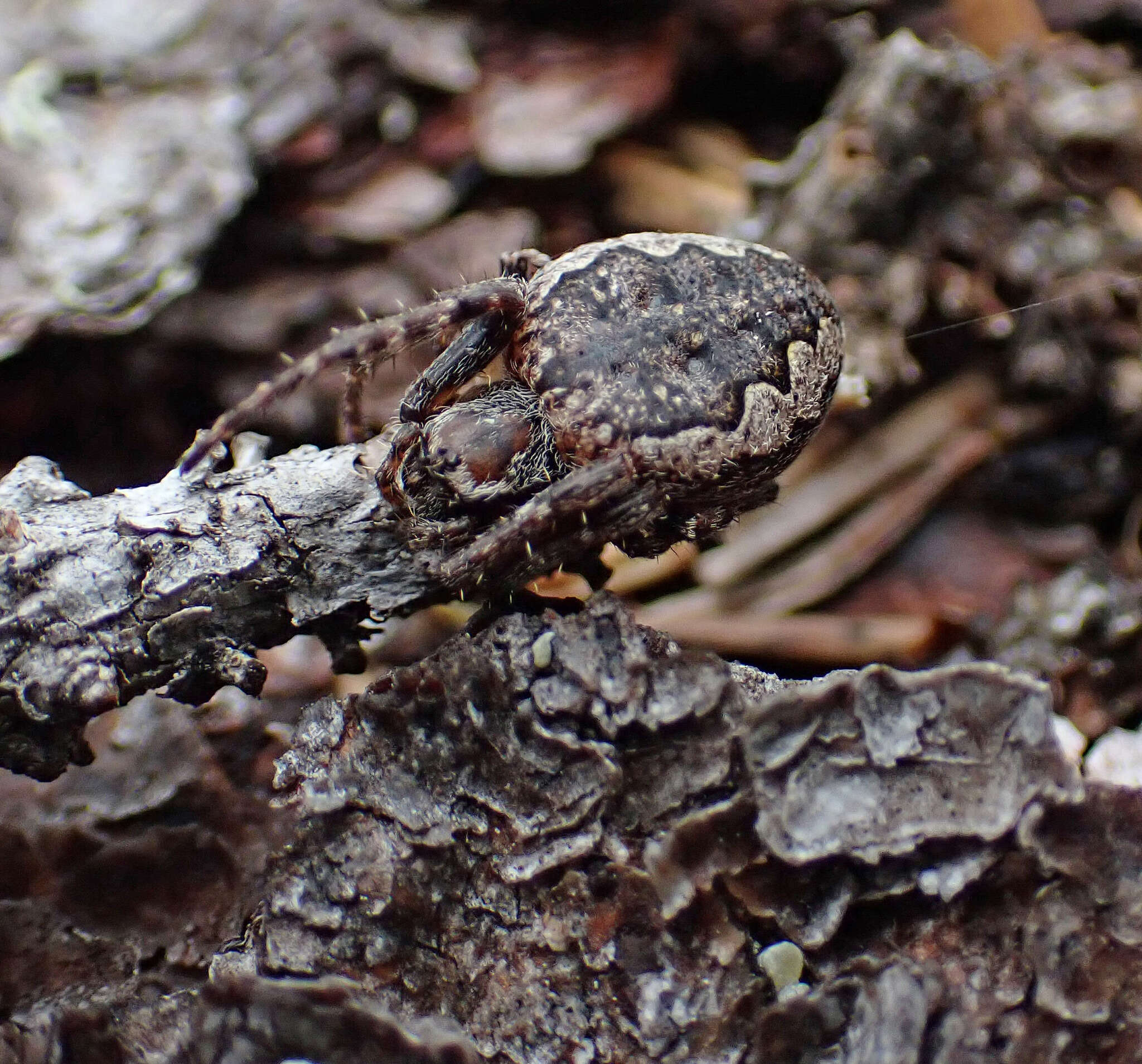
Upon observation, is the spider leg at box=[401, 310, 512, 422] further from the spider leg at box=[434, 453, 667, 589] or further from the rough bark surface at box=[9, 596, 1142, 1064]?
the rough bark surface at box=[9, 596, 1142, 1064]

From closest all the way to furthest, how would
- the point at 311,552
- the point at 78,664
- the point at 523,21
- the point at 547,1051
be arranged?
the point at 547,1051
the point at 78,664
the point at 311,552
the point at 523,21

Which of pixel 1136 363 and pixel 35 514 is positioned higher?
pixel 35 514

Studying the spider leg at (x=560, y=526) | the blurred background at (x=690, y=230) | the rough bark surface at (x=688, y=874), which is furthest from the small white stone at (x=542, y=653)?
the blurred background at (x=690, y=230)

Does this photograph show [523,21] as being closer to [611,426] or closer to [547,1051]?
[611,426]

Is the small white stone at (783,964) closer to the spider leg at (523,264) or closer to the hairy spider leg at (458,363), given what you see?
the hairy spider leg at (458,363)

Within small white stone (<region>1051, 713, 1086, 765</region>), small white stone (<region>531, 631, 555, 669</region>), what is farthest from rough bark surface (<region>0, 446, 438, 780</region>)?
small white stone (<region>1051, 713, 1086, 765</region>)

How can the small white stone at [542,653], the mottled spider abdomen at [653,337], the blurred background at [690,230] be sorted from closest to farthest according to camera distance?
the small white stone at [542,653], the mottled spider abdomen at [653,337], the blurred background at [690,230]

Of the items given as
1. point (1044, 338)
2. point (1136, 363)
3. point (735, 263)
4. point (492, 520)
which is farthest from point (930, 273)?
point (492, 520)
